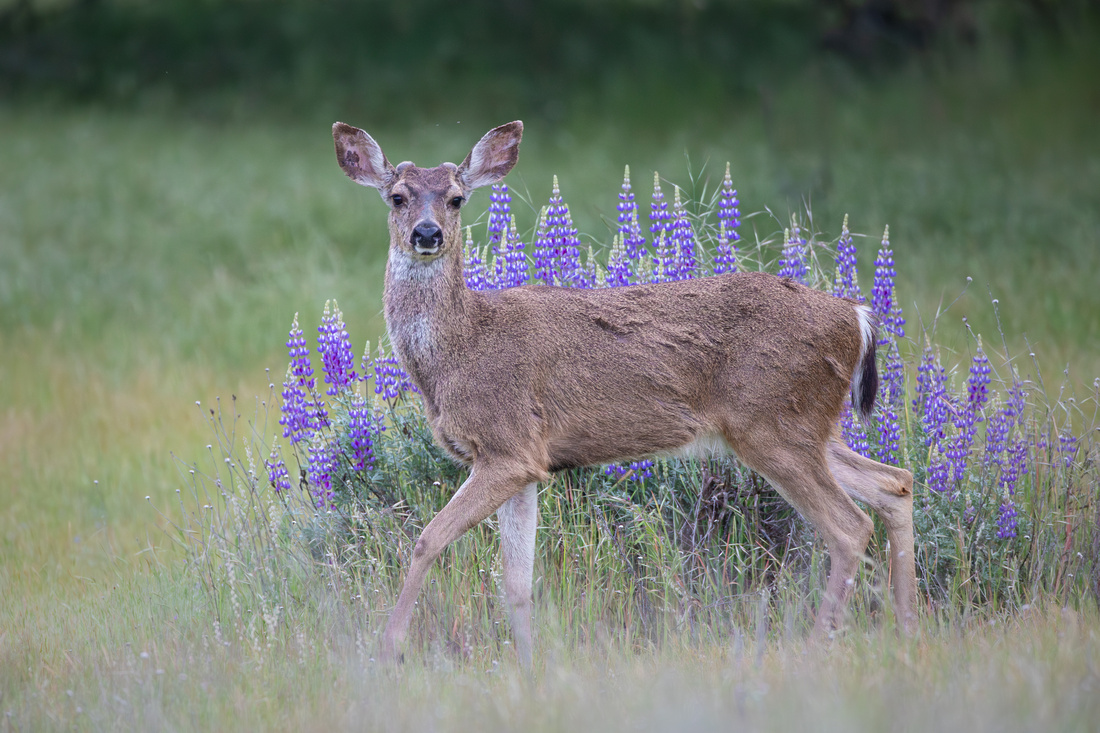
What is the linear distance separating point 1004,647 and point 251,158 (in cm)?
1454

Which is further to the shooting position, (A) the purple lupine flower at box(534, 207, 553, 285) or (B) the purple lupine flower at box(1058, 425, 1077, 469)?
(A) the purple lupine flower at box(534, 207, 553, 285)

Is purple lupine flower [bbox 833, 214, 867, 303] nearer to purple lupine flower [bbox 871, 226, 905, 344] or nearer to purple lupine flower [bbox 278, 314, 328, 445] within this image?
purple lupine flower [bbox 871, 226, 905, 344]

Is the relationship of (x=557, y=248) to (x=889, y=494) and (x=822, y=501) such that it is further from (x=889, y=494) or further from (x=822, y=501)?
(x=889, y=494)

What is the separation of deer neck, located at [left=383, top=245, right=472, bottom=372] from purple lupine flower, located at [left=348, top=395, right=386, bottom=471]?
72 cm

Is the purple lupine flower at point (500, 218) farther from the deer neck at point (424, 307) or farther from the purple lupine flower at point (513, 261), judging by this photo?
the deer neck at point (424, 307)

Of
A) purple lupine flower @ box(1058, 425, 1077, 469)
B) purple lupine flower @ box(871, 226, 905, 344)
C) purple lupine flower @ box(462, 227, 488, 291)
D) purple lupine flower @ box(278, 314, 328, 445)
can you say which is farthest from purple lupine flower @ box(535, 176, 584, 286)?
purple lupine flower @ box(1058, 425, 1077, 469)

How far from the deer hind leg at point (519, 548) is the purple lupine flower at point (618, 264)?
1407 mm

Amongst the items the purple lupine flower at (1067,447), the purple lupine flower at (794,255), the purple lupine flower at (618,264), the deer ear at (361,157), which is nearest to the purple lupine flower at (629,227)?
the purple lupine flower at (618,264)

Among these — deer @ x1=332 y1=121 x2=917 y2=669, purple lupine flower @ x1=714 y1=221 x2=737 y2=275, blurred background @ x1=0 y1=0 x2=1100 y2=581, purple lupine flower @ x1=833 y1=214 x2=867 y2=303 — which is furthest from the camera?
blurred background @ x1=0 y1=0 x2=1100 y2=581

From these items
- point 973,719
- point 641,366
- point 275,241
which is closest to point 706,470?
point 641,366

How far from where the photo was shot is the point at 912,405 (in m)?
6.37

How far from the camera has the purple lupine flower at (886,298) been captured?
6096mm

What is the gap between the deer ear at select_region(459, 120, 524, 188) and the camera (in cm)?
570

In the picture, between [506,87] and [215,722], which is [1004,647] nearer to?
[215,722]
